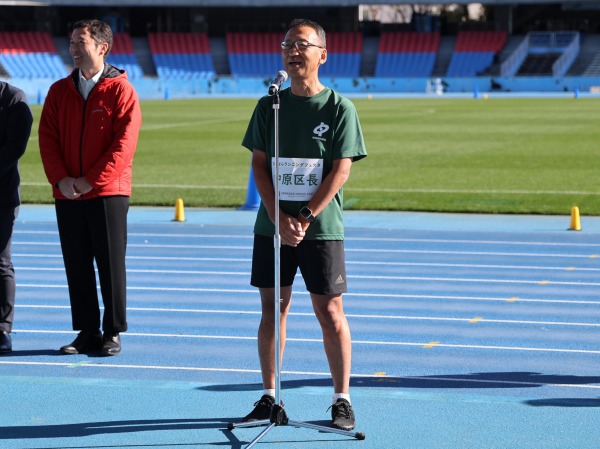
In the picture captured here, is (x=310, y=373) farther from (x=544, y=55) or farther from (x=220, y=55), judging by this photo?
(x=220, y=55)

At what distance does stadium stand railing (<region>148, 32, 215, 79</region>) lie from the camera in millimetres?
76750

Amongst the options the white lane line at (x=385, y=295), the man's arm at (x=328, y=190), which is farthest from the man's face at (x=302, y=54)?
the white lane line at (x=385, y=295)

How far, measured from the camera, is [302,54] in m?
5.19

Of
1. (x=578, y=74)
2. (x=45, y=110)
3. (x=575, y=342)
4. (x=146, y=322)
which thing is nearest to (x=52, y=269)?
(x=146, y=322)

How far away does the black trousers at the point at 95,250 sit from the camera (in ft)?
22.7

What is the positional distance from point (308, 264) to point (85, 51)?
91.1 inches

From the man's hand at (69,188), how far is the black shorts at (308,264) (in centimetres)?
171

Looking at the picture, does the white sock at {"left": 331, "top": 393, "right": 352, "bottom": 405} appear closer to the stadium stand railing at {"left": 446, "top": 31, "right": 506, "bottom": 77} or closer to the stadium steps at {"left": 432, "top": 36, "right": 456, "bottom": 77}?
the stadium stand railing at {"left": 446, "top": 31, "right": 506, "bottom": 77}

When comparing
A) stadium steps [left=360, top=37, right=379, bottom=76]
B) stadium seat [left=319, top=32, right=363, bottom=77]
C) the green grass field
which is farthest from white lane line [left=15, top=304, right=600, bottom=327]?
stadium steps [left=360, top=37, right=379, bottom=76]

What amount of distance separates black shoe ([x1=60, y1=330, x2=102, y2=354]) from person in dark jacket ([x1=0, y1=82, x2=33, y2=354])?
45 centimetres

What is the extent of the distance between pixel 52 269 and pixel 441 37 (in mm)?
72873

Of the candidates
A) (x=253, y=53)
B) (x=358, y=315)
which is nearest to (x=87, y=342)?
(x=358, y=315)

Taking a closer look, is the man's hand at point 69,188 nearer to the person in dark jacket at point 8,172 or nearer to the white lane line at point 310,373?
the person in dark jacket at point 8,172

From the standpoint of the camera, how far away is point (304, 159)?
5.30 metres
